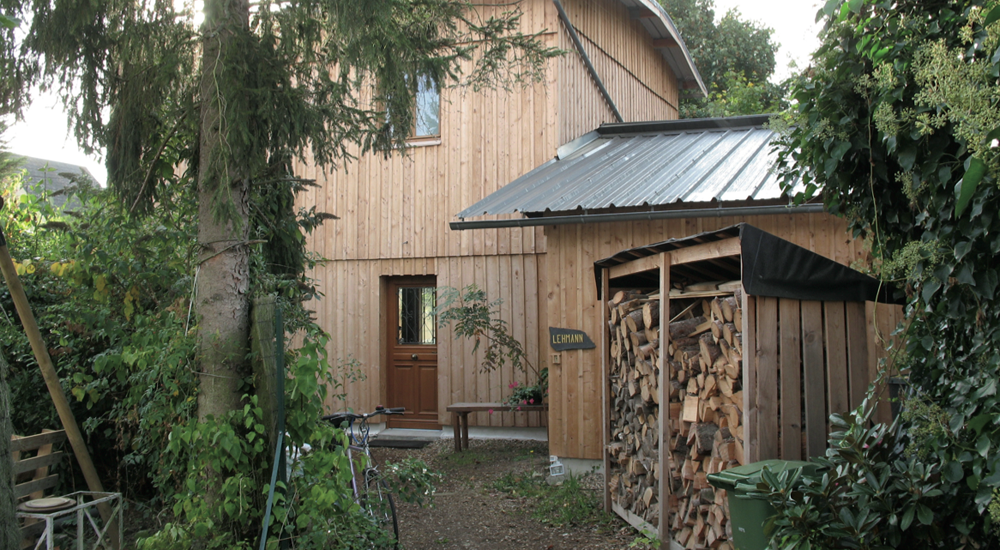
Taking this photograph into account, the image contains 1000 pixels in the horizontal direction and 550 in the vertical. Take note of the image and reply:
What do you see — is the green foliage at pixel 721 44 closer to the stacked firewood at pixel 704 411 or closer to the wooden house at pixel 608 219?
the wooden house at pixel 608 219

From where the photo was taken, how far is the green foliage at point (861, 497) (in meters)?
2.82

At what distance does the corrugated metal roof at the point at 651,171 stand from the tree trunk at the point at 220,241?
335 centimetres

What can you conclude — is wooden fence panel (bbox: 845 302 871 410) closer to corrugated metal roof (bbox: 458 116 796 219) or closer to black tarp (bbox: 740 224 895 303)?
black tarp (bbox: 740 224 895 303)

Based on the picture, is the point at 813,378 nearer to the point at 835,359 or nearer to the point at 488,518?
the point at 835,359

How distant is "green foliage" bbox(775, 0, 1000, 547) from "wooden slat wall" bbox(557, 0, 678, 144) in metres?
5.50

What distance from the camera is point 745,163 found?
7891 millimetres

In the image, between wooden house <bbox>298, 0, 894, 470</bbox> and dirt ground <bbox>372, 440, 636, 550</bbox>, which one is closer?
dirt ground <bbox>372, 440, 636, 550</bbox>

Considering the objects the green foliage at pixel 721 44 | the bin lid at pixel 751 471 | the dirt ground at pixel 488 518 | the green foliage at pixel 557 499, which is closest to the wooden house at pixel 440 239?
the dirt ground at pixel 488 518

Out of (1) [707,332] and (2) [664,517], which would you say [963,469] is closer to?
(1) [707,332]

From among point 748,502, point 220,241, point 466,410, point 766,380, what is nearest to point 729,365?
point 766,380

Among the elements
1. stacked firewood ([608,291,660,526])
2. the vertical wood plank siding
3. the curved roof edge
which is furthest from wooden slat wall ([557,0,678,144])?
stacked firewood ([608,291,660,526])

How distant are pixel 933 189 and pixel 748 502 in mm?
1814

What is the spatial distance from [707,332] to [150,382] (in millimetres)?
3819

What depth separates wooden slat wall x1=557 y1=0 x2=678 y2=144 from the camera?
401 inches
